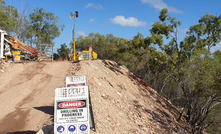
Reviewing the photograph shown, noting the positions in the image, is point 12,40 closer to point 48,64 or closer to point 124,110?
point 48,64

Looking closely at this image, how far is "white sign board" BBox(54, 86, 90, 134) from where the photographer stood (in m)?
5.75

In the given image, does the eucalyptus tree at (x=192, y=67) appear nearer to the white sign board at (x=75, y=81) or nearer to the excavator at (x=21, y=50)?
the white sign board at (x=75, y=81)

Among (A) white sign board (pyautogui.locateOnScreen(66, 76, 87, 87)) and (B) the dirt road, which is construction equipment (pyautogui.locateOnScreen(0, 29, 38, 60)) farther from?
(A) white sign board (pyautogui.locateOnScreen(66, 76, 87, 87))

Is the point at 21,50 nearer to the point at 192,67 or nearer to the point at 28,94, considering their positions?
the point at 28,94

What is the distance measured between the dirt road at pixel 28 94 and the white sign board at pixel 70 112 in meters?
2.31

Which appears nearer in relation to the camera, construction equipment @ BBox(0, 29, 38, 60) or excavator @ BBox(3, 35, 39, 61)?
construction equipment @ BBox(0, 29, 38, 60)

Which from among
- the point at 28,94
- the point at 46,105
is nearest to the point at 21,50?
the point at 28,94

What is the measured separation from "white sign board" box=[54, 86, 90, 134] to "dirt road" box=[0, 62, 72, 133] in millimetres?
2312

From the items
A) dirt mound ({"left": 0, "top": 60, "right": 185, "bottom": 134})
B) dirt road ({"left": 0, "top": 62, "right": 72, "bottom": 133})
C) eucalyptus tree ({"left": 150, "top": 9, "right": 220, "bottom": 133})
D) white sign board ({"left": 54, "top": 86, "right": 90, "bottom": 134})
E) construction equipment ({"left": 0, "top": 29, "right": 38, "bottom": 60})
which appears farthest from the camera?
construction equipment ({"left": 0, "top": 29, "right": 38, "bottom": 60})

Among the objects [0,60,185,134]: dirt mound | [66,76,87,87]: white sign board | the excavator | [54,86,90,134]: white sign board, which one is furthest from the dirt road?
the excavator

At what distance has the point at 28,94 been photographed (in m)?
11.3

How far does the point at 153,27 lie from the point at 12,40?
1451cm

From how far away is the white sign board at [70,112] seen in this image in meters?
5.75

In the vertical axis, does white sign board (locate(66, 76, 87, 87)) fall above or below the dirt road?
above
